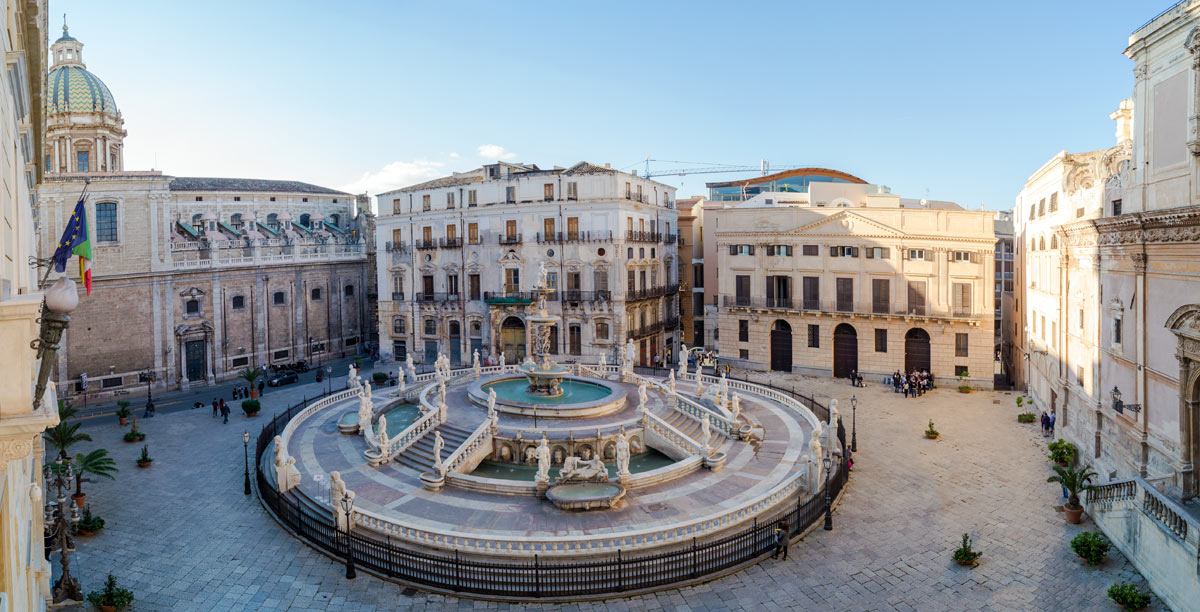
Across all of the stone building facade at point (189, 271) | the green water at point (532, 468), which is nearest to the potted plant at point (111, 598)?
the green water at point (532, 468)

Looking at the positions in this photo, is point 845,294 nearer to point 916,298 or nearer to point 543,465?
point 916,298

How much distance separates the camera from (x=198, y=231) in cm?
4981

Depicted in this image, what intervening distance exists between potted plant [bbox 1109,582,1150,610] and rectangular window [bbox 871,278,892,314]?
91.7 feet

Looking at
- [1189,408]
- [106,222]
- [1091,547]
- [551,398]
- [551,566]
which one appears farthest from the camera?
[106,222]

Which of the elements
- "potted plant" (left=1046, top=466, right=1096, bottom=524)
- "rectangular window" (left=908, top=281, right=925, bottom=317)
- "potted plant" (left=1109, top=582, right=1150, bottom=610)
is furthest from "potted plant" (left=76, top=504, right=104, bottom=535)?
"rectangular window" (left=908, top=281, right=925, bottom=317)

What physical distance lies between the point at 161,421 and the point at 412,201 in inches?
911

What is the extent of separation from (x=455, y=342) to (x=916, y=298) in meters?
30.3

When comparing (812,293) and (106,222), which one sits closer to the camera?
(106,222)

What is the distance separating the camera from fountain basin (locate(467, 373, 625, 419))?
89.3 ft

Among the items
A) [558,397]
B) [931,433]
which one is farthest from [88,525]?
[931,433]

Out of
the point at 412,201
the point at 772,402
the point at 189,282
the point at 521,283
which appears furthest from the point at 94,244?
the point at 772,402

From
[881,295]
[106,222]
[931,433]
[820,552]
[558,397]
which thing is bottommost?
[820,552]

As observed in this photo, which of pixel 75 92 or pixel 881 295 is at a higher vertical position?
pixel 75 92

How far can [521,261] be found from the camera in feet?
157
